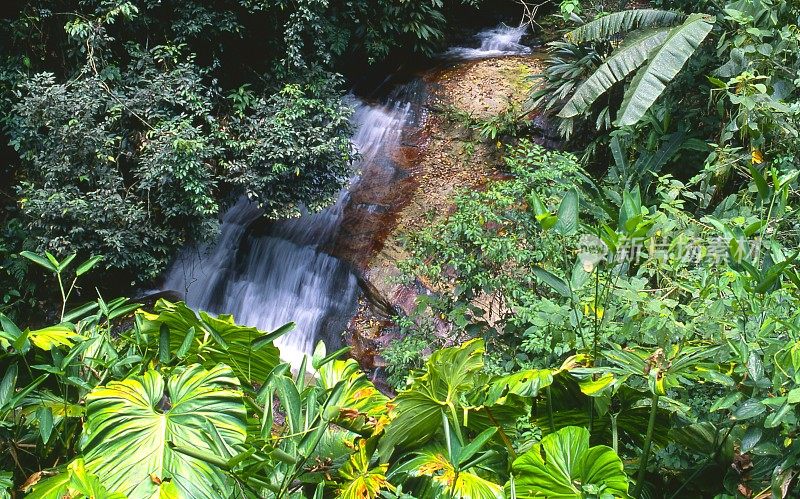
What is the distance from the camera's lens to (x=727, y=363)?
304 centimetres

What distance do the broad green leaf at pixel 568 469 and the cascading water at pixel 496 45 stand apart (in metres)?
9.04

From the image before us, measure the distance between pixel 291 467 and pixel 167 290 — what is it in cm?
654

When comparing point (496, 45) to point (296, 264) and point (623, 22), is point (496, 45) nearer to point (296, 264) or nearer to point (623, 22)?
point (623, 22)

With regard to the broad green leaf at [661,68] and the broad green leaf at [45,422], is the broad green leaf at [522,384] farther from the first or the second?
the broad green leaf at [661,68]

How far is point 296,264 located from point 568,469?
6.25 metres

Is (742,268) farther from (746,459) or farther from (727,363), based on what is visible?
(746,459)

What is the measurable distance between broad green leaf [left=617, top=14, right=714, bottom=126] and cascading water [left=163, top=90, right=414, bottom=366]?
138 inches

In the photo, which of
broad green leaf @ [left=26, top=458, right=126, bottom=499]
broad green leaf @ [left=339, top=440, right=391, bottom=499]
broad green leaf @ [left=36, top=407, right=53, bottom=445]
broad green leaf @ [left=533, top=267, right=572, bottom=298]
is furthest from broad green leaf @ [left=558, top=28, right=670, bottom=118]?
broad green leaf @ [left=26, top=458, right=126, bottom=499]

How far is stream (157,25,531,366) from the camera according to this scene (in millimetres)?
7883

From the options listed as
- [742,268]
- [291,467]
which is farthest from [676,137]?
[291,467]

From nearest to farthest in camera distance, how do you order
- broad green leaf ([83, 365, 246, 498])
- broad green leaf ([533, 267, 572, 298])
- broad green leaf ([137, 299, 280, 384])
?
broad green leaf ([83, 365, 246, 498]) < broad green leaf ([533, 267, 572, 298]) < broad green leaf ([137, 299, 280, 384])

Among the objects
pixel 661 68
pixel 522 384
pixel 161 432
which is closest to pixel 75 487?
pixel 161 432

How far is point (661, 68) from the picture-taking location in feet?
20.7

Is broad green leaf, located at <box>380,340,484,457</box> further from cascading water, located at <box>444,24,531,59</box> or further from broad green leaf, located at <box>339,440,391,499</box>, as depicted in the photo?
cascading water, located at <box>444,24,531,59</box>
